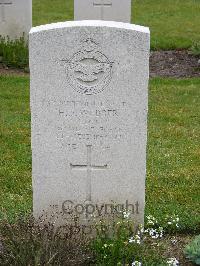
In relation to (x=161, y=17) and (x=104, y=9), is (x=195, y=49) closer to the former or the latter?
(x=104, y=9)

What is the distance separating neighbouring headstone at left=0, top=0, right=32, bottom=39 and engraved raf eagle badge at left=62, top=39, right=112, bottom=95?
288 inches

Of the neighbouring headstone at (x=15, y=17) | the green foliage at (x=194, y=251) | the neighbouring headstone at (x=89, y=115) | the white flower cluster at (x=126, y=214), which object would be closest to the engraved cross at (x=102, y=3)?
the neighbouring headstone at (x=15, y=17)

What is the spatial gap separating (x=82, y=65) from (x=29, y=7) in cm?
738

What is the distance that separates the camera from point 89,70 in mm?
4676

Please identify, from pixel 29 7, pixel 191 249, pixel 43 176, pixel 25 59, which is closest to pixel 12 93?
pixel 25 59

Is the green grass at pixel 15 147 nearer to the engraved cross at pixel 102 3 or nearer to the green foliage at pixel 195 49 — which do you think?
the engraved cross at pixel 102 3

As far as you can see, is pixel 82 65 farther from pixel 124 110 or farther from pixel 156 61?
pixel 156 61

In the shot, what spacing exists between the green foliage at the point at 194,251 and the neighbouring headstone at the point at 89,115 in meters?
0.45

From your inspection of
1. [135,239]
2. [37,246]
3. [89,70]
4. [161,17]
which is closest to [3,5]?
[161,17]

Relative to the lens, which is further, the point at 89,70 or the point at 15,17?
the point at 15,17

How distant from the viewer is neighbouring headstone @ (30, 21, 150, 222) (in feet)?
15.1

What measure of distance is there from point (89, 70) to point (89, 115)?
0.32m

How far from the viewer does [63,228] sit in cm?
495

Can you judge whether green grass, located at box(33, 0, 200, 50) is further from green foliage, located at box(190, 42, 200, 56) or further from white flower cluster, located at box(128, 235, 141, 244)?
white flower cluster, located at box(128, 235, 141, 244)
